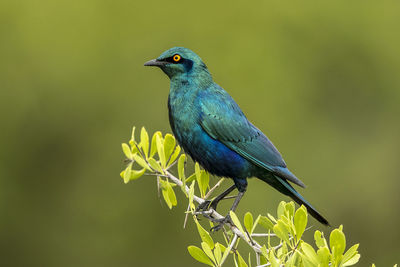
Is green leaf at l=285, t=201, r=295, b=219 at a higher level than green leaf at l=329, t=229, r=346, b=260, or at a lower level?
higher

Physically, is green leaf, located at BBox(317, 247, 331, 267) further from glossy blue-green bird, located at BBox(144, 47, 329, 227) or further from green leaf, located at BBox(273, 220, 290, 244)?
glossy blue-green bird, located at BBox(144, 47, 329, 227)

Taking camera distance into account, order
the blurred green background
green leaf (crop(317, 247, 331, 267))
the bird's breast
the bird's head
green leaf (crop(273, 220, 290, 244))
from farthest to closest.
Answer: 1. the blurred green background
2. the bird's head
3. the bird's breast
4. green leaf (crop(273, 220, 290, 244))
5. green leaf (crop(317, 247, 331, 267))

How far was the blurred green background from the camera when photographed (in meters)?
12.2

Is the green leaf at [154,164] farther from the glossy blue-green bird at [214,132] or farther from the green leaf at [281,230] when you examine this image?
the glossy blue-green bird at [214,132]

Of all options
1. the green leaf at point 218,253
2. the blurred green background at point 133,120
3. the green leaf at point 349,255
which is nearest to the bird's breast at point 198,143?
the green leaf at point 218,253

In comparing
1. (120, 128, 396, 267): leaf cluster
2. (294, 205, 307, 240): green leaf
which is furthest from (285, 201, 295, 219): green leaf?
(294, 205, 307, 240): green leaf

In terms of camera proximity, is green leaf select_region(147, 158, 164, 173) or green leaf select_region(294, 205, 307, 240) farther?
green leaf select_region(147, 158, 164, 173)

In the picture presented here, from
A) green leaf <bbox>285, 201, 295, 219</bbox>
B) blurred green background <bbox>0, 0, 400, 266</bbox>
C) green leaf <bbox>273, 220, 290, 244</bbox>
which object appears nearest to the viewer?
green leaf <bbox>273, 220, 290, 244</bbox>

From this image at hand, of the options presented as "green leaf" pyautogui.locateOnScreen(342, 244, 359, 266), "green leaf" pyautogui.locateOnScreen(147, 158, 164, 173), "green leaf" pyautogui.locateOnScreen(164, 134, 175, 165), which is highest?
"green leaf" pyautogui.locateOnScreen(164, 134, 175, 165)

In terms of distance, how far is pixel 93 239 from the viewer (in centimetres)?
1236

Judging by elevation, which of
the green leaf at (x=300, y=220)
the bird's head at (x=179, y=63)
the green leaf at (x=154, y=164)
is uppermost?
the bird's head at (x=179, y=63)

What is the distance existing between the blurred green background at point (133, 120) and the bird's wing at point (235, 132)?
20.2 ft

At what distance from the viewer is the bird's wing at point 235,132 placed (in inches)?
209

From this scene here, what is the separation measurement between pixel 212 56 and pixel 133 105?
1.59m
